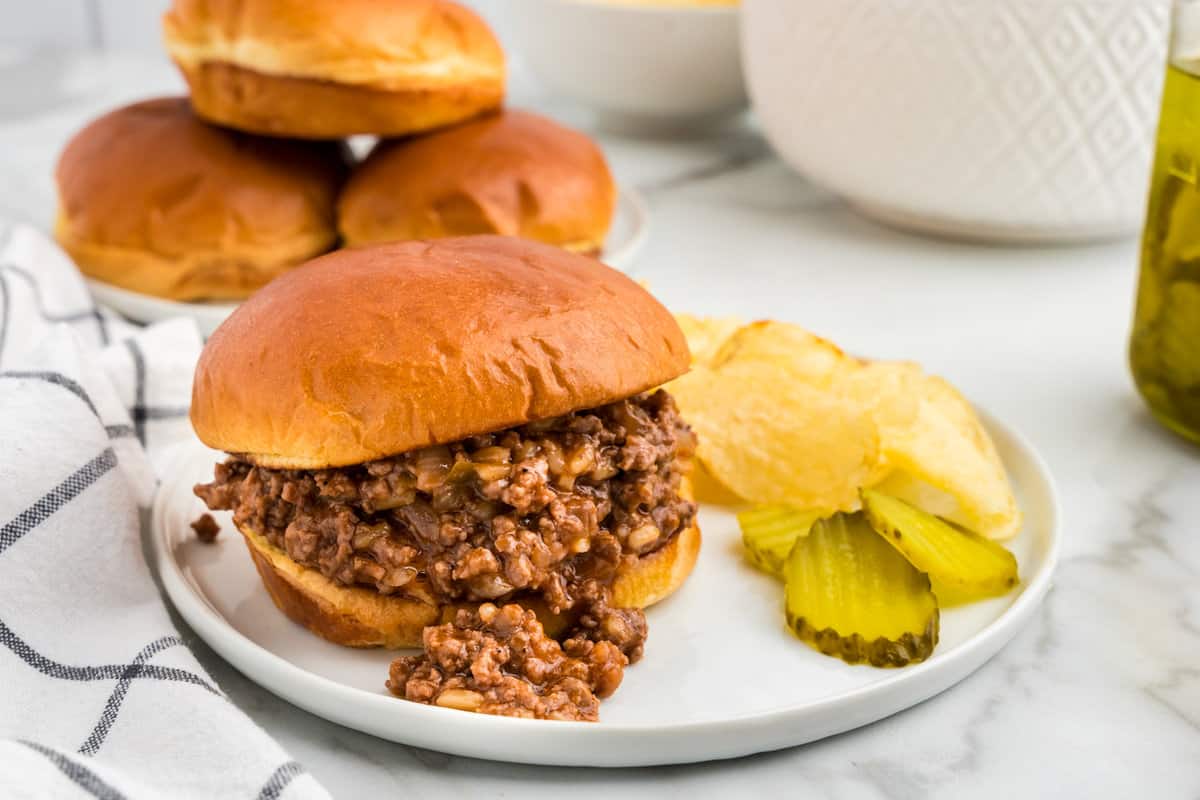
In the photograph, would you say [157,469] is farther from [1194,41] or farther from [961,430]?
[1194,41]

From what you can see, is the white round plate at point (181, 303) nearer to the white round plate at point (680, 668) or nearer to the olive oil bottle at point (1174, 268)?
the white round plate at point (680, 668)

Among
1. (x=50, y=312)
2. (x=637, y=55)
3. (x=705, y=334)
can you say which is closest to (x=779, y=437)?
(x=705, y=334)

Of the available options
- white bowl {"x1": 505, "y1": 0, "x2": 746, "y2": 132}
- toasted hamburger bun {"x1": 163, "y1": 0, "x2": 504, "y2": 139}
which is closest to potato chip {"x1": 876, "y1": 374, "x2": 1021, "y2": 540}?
toasted hamburger bun {"x1": 163, "y1": 0, "x2": 504, "y2": 139}

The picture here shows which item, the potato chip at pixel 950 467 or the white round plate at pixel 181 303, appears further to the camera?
the white round plate at pixel 181 303

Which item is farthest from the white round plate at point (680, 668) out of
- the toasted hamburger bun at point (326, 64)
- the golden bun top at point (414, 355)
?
the toasted hamburger bun at point (326, 64)

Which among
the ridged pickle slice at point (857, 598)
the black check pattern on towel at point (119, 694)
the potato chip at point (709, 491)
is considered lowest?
the potato chip at point (709, 491)

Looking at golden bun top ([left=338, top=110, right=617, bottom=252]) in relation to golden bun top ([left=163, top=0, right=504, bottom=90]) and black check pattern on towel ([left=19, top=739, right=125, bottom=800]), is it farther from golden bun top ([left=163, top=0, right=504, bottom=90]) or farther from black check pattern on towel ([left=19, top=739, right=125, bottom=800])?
black check pattern on towel ([left=19, top=739, right=125, bottom=800])
